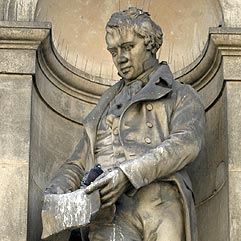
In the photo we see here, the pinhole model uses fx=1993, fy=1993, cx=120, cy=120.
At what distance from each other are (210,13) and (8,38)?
5.57 feet

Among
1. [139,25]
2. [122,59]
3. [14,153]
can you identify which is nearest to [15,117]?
[14,153]

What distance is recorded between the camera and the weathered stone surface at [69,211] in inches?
551

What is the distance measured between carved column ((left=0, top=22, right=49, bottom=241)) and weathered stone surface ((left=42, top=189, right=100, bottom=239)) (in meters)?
0.54

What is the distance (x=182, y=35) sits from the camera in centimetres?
1611

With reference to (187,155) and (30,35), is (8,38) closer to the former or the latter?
(30,35)

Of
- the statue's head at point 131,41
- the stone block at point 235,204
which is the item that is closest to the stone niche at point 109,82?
the stone block at point 235,204

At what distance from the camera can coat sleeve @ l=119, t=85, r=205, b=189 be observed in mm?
14172

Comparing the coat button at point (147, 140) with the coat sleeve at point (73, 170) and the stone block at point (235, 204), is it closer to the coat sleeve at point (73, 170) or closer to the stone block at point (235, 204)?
the coat sleeve at point (73, 170)

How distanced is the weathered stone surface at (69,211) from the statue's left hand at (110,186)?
5 cm

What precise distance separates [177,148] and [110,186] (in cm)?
61

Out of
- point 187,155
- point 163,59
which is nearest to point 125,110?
point 187,155

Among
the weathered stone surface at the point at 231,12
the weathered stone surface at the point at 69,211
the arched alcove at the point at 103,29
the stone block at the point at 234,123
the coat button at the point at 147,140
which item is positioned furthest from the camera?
the arched alcove at the point at 103,29

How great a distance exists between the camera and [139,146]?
1449 cm

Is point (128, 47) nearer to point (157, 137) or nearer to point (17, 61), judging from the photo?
point (157, 137)
